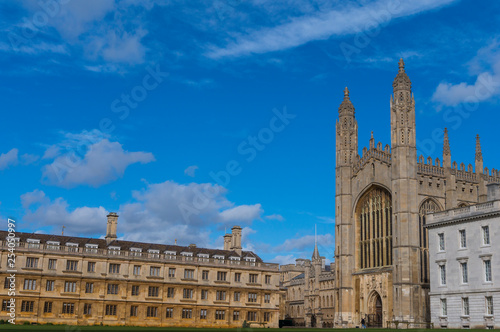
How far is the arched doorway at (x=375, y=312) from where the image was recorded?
66.2 meters

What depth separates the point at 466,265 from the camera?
166 ft

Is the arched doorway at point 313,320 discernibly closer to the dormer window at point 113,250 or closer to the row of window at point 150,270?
the row of window at point 150,270

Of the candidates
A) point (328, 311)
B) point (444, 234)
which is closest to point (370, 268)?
point (444, 234)

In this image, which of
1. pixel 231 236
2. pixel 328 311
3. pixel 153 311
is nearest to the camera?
pixel 153 311

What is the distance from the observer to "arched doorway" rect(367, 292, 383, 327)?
217 feet

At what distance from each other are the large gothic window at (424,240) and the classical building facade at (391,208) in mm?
101

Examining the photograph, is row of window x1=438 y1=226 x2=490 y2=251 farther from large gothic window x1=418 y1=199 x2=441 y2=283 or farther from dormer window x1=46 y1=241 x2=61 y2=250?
dormer window x1=46 y1=241 x2=61 y2=250

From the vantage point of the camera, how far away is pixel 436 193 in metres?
65.8

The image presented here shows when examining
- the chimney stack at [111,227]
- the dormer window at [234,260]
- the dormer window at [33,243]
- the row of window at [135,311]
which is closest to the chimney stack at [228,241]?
the dormer window at [234,260]

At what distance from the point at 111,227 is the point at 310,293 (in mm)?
39102

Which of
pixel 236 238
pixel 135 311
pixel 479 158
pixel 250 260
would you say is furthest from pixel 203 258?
pixel 479 158

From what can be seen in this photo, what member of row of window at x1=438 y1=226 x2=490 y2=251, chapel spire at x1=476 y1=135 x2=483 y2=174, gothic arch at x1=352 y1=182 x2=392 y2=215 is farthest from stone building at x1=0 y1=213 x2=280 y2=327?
chapel spire at x1=476 y1=135 x2=483 y2=174

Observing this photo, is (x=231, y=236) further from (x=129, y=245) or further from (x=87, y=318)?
(x=87, y=318)

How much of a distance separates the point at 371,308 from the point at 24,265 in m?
36.4
